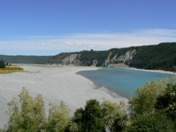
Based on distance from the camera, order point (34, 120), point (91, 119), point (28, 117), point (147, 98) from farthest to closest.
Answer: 1. point (147, 98)
2. point (34, 120)
3. point (28, 117)
4. point (91, 119)

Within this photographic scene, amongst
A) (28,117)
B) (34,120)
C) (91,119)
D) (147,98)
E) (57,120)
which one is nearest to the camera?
(91,119)

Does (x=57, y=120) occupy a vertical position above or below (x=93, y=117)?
below

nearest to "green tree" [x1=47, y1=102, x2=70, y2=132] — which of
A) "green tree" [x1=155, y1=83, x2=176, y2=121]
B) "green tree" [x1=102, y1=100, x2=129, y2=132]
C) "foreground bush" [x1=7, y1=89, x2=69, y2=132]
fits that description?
"foreground bush" [x1=7, y1=89, x2=69, y2=132]

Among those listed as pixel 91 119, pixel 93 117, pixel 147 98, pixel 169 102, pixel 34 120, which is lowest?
pixel 34 120

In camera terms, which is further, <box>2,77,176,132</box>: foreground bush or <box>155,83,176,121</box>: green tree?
<box>155,83,176,121</box>: green tree

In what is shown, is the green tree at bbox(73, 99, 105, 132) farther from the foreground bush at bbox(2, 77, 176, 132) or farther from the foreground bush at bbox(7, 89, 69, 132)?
the foreground bush at bbox(7, 89, 69, 132)

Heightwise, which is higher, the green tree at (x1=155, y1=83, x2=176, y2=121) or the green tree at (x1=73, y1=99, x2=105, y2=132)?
the green tree at (x1=155, y1=83, x2=176, y2=121)

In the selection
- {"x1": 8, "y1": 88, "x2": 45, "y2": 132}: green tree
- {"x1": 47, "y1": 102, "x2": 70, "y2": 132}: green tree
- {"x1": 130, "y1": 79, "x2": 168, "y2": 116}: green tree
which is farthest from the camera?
{"x1": 130, "y1": 79, "x2": 168, "y2": 116}: green tree

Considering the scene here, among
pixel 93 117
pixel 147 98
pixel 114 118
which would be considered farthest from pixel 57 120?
pixel 147 98

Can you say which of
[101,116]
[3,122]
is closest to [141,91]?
[101,116]

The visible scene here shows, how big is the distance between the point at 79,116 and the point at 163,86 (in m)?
10.6

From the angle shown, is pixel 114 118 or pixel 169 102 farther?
pixel 114 118

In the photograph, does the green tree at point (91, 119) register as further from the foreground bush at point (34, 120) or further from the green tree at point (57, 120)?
the foreground bush at point (34, 120)

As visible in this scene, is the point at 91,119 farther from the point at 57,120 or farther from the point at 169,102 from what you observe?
the point at 169,102
